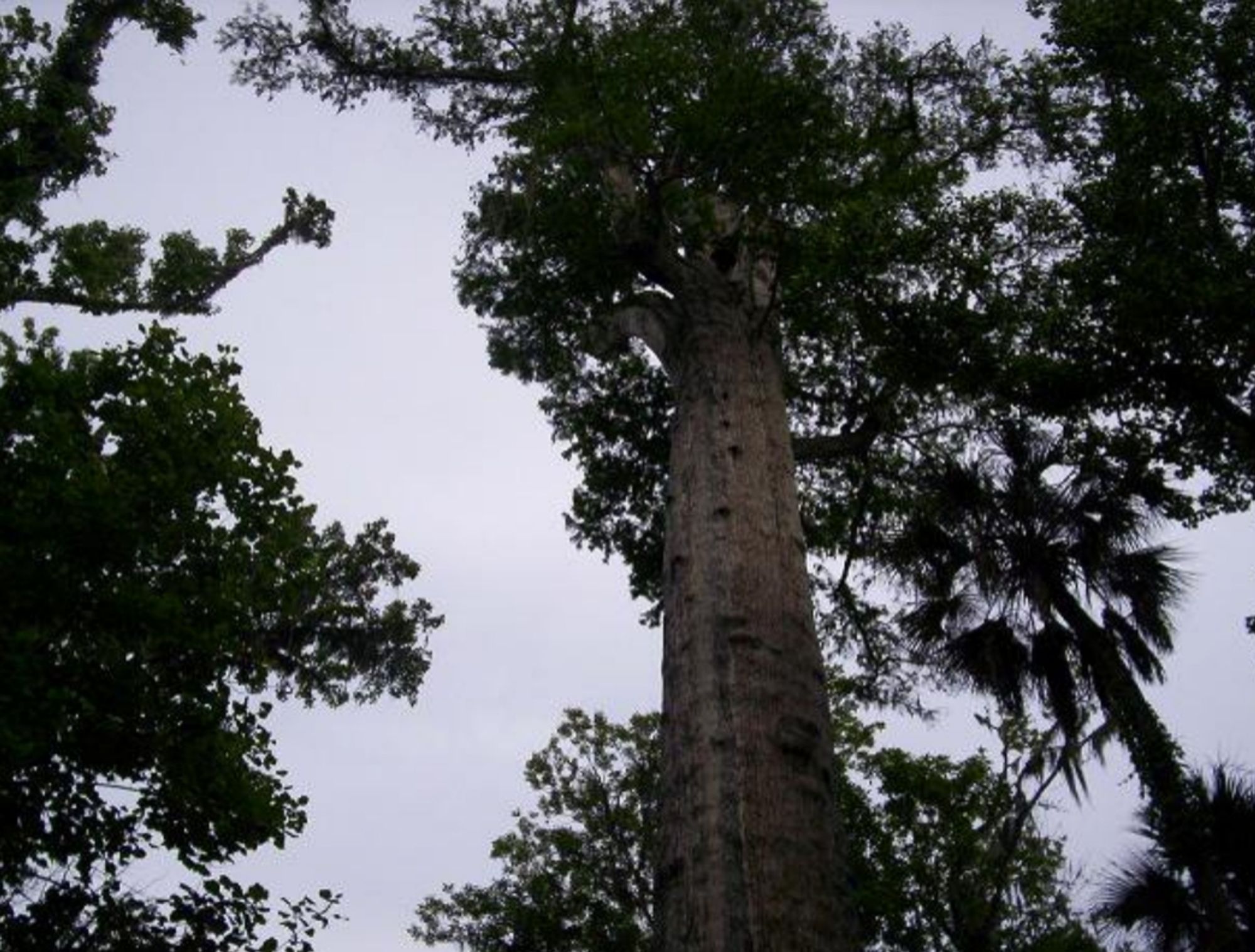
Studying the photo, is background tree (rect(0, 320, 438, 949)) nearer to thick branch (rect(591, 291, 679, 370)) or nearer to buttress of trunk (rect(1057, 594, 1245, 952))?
thick branch (rect(591, 291, 679, 370))

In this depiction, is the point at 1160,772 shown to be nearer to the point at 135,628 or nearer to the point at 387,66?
the point at 135,628

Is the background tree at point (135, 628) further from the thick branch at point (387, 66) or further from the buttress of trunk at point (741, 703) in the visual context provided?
the thick branch at point (387, 66)

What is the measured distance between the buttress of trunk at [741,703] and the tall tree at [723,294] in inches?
0.5

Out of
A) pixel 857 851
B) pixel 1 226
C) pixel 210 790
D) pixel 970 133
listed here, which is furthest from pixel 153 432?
Result: pixel 857 851

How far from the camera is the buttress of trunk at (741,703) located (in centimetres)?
376

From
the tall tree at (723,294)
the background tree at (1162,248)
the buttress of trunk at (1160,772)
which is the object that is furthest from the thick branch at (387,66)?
the buttress of trunk at (1160,772)

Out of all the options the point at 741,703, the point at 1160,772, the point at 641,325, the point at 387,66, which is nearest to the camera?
Result: the point at 741,703

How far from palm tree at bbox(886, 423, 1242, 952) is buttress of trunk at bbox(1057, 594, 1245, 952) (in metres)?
0.03

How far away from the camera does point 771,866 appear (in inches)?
150

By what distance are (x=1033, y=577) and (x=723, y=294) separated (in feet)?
19.5

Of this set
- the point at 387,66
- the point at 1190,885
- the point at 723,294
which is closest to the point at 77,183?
the point at 387,66

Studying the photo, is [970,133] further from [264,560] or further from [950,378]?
[264,560]

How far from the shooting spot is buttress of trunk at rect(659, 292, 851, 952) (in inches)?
148

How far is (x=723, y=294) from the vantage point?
7.78m
